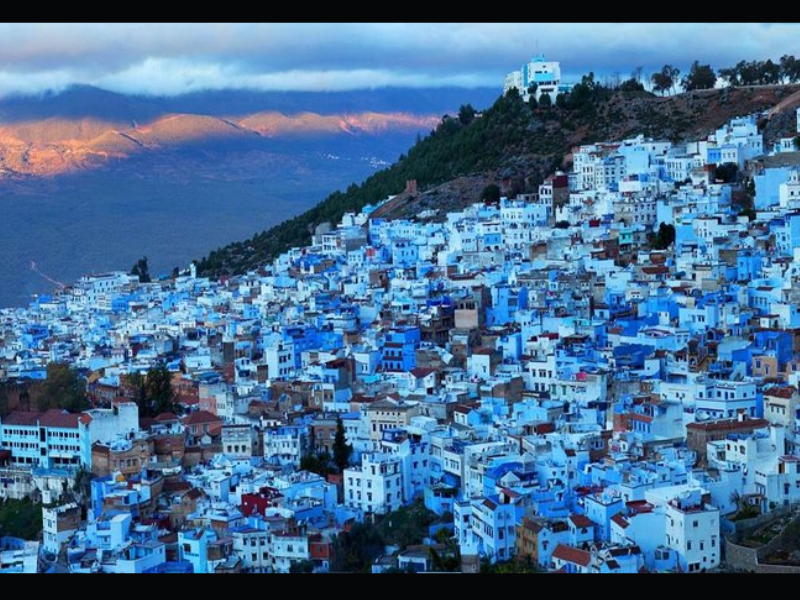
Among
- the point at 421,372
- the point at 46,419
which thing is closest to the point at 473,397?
the point at 421,372

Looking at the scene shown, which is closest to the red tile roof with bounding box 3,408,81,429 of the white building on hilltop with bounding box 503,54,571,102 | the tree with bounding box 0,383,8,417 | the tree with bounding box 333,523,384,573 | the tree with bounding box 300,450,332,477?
the tree with bounding box 0,383,8,417

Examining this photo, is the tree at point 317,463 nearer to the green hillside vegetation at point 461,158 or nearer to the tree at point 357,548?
the tree at point 357,548

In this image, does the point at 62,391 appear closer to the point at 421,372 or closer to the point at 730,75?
the point at 421,372

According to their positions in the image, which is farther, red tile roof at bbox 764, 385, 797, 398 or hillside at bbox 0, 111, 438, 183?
hillside at bbox 0, 111, 438, 183

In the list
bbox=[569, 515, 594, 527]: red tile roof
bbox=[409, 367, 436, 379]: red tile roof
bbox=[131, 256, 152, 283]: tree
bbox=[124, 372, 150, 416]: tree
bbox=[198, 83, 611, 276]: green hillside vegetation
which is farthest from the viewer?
bbox=[198, 83, 611, 276]: green hillside vegetation

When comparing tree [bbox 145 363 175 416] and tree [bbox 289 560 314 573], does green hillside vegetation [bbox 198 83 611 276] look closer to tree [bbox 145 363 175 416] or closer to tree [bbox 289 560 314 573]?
tree [bbox 145 363 175 416]

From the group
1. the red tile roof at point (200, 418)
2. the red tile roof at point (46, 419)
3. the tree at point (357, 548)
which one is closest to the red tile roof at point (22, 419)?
the red tile roof at point (46, 419)
